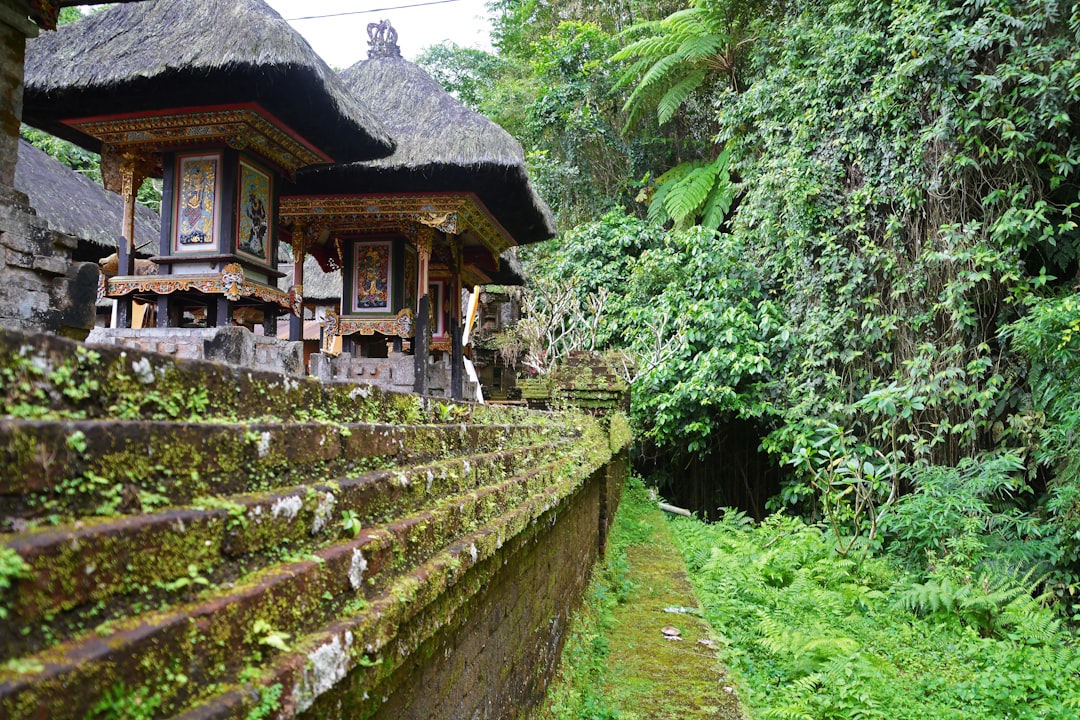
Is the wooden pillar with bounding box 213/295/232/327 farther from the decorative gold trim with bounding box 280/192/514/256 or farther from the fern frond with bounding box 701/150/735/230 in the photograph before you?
the fern frond with bounding box 701/150/735/230

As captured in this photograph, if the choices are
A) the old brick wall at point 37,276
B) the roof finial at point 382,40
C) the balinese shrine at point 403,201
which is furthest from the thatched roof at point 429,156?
the old brick wall at point 37,276

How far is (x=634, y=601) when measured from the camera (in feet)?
17.9

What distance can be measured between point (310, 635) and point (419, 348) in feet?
27.3

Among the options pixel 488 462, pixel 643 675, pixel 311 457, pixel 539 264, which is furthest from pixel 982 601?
pixel 539 264

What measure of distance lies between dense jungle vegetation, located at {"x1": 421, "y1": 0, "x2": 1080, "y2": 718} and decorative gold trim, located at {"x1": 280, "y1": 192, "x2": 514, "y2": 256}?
3810mm

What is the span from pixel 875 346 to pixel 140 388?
387 inches

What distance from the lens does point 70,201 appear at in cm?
1097

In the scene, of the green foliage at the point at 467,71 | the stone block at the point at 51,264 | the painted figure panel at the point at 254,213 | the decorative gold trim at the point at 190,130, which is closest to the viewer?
the stone block at the point at 51,264

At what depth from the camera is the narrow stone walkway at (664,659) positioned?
3.47 m

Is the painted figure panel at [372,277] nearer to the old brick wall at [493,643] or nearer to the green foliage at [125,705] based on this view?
the old brick wall at [493,643]

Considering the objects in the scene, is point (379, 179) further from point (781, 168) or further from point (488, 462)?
point (488, 462)

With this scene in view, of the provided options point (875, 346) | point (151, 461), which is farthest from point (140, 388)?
point (875, 346)

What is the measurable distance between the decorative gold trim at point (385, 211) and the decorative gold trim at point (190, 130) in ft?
7.68

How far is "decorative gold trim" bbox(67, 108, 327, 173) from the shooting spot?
6.09 metres
